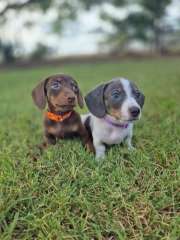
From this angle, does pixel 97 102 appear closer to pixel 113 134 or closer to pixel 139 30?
pixel 113 134

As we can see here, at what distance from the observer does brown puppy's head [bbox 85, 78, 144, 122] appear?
3006 mm

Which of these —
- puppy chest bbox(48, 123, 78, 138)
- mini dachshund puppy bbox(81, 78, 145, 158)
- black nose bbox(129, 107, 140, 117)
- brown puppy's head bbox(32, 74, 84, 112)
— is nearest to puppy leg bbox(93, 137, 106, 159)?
mini dachshund puppy bbox(81, 78, 145, 158)

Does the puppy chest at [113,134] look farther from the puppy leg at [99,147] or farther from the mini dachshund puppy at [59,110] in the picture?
the mini dachshund puppy at [59,110]

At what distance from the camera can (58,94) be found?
3.31 m

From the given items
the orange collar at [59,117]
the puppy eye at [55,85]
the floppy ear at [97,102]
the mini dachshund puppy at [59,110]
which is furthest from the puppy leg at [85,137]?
the puppy eye at [55,85]

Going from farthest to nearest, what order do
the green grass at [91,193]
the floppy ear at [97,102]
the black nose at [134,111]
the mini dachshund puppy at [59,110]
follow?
the mini dachshund puppy at [59,110] → the floppy ear at [97,102] → the black nose at [134,111] → the green grass at [91,193]

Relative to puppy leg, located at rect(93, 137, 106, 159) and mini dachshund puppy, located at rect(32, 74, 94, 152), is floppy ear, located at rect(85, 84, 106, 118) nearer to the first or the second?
mini dachshund puppy, located at rect(32, 74, 94, 152)

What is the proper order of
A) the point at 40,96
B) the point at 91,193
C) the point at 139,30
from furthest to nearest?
the point at 139,30, the point at 40,96, the point at 91,193

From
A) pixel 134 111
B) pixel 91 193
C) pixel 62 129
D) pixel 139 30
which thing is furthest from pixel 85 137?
pixel 139 30

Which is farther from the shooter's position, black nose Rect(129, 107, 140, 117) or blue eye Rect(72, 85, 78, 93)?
blue eye Rect(72, 85, 78, 93)

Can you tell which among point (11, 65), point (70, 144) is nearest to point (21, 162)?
point (70, 144)

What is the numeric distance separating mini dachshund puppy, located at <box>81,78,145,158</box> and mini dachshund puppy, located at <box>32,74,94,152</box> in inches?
5.2

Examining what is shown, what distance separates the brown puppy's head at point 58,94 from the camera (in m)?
3.26

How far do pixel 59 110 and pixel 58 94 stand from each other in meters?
0.14
